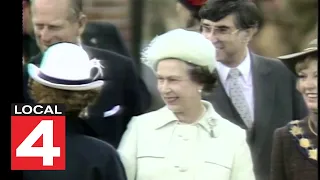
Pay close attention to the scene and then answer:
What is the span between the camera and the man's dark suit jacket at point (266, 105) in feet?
12.9

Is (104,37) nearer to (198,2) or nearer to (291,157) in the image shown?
(198,2)

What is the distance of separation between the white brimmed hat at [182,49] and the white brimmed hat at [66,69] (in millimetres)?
262

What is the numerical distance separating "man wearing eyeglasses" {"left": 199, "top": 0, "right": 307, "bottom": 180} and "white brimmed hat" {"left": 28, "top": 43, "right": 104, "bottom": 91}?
543mm

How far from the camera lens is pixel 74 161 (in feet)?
12.9

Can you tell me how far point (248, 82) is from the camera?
395cm

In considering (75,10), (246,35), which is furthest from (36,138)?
(246,35)

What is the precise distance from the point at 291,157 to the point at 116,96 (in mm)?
874

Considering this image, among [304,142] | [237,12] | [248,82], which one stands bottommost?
[304,142]

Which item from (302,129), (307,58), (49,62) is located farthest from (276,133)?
(49,62)

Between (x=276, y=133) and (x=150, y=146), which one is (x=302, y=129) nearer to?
(x=276, y=133)

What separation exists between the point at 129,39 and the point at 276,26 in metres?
0.68

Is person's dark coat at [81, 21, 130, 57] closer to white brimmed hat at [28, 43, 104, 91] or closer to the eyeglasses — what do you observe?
white brimmed hat at [28, 43, 104, 91]

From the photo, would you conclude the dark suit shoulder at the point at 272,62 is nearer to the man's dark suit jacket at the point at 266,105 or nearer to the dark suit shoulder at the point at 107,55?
the man's dark suit jacket at the point at 266,105

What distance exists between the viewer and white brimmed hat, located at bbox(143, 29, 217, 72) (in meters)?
3.84
